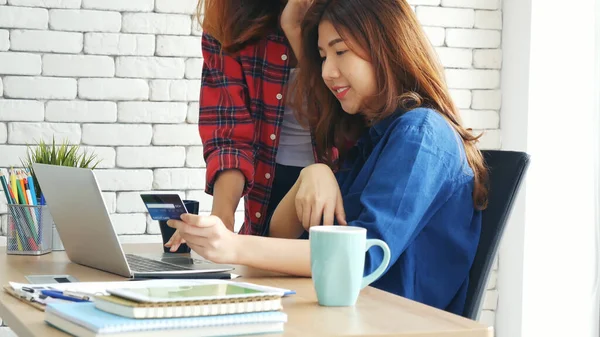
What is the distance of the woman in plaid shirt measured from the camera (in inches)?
77.2

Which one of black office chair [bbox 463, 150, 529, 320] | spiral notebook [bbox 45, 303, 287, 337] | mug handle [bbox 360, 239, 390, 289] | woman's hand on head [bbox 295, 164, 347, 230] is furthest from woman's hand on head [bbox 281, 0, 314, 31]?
spiral notebook [bbox 45, 303, 287, 337]

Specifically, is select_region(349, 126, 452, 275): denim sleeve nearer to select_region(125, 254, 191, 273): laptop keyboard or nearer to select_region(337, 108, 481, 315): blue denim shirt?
select_region(337, 108, 481, 315): blue denim shirt

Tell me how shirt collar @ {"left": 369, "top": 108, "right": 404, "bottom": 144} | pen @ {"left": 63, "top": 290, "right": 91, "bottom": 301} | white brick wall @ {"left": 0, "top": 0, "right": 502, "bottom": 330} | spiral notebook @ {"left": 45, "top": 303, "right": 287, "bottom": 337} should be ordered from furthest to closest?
1. white brick wall @ {"left": 0, "top": 0, "right": 502, "bottom": 330}
2. shirt collar @ {"left": 369, "top": 108, "right": 404, "bottom": 144}
3. pen @ {"left": 63, "top": 290, "right": 91, "bottom": 301}
4. spiral notebook @ {"left": 45, "top": 303, "right": 287, "bottom": 337}

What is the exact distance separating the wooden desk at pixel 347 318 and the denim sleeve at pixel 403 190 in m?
0.12

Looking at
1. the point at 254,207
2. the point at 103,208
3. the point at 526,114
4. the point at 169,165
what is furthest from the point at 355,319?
Result: the point at 526,114

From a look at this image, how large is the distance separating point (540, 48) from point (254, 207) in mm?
1545

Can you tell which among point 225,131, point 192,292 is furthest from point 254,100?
point 192,292

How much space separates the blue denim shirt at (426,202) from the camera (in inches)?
55.6

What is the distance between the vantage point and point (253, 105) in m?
2.04

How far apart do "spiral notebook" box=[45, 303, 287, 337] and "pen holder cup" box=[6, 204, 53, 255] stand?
2.45 ft

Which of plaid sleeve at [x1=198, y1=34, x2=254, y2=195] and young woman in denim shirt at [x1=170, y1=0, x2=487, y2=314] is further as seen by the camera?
plaid sleeve at [x1=198, y1=34, x2=254, y2=195]

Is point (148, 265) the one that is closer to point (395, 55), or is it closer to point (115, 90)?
point (395, 55)

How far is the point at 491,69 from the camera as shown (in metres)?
3.24

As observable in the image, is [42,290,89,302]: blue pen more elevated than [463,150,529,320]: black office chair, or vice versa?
[463,150,529,320]: black office chair
